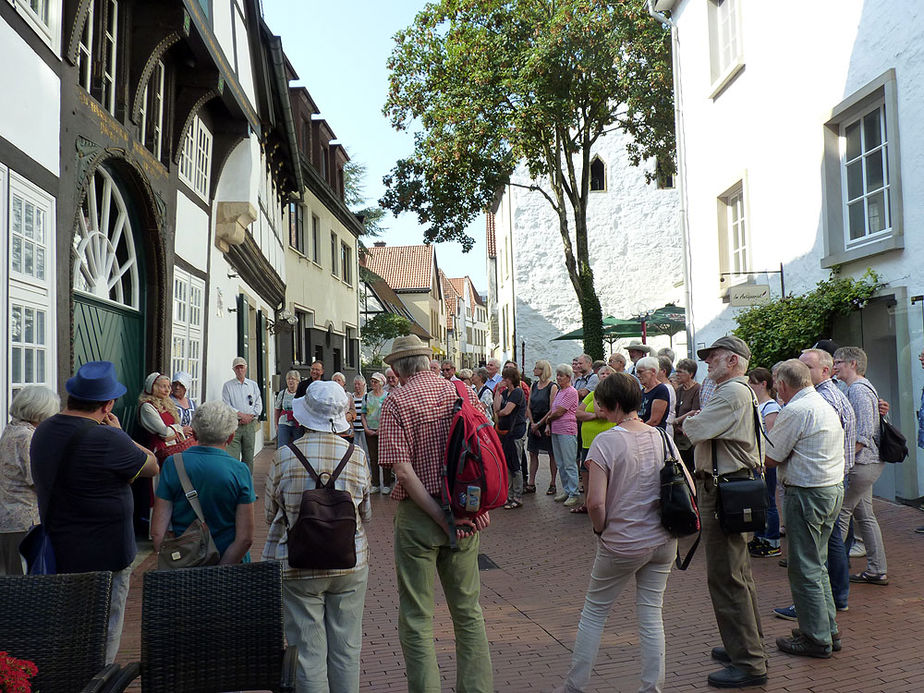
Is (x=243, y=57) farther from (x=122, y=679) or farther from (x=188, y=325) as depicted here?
(x=122, y=679)

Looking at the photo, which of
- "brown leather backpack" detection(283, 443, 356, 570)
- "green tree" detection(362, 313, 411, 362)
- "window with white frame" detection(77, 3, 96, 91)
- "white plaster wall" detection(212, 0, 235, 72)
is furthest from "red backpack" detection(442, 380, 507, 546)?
"green tree" detection(362, 313, 411, 362)

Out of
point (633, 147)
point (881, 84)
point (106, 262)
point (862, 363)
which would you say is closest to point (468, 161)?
point (633, 147)

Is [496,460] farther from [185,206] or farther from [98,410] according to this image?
[185,206]

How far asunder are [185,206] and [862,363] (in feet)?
25.1

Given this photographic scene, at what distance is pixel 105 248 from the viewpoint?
7855mm

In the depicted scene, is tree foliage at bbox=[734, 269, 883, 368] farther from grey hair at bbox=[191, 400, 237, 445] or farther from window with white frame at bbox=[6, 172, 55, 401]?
window with white frame at bbox=[6, 172, 55, 401]

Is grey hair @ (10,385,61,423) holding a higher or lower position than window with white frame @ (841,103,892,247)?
lower

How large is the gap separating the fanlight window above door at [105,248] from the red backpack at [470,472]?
4301 mm

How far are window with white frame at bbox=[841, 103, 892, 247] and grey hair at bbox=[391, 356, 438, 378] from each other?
7376mm

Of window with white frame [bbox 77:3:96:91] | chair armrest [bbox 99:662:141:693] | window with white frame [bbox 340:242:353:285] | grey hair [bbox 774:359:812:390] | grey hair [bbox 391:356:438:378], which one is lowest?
chair armrest [bbox 99:662:141:693]

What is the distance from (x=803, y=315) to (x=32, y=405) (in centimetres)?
868

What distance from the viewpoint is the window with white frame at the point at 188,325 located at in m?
9.98

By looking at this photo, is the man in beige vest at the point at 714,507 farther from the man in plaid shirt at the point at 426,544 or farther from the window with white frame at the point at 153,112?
the window with white frame at the point at 153,112

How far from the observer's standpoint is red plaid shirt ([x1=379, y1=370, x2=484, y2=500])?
398 cm
